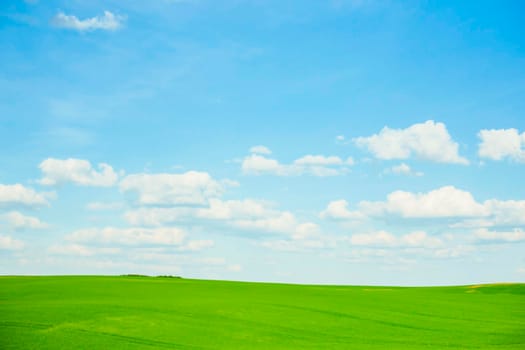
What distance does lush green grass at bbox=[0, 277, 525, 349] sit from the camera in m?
25.8

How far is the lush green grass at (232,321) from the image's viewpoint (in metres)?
25.8

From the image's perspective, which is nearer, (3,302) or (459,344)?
(459,344)

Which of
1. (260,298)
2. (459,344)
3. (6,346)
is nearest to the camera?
(6,346)

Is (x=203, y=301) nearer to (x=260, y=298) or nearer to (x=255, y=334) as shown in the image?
(x=260, y=298)

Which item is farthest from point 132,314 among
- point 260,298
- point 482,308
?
point 482,308

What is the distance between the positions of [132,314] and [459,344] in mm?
16636

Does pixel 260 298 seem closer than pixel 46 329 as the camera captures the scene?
No

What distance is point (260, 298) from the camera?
43.8 m

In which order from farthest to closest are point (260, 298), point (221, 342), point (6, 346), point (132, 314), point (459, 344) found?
point (260, 298), point (132, 314), point (459, 344), point (221, 342), point (6, 346)

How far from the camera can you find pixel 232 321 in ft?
103

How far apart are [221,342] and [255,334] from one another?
2.98 metres

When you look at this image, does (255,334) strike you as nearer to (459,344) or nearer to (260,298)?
(459,344)

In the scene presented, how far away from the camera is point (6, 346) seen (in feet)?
73.0

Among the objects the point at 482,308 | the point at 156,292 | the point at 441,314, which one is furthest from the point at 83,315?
the point at 482,308
